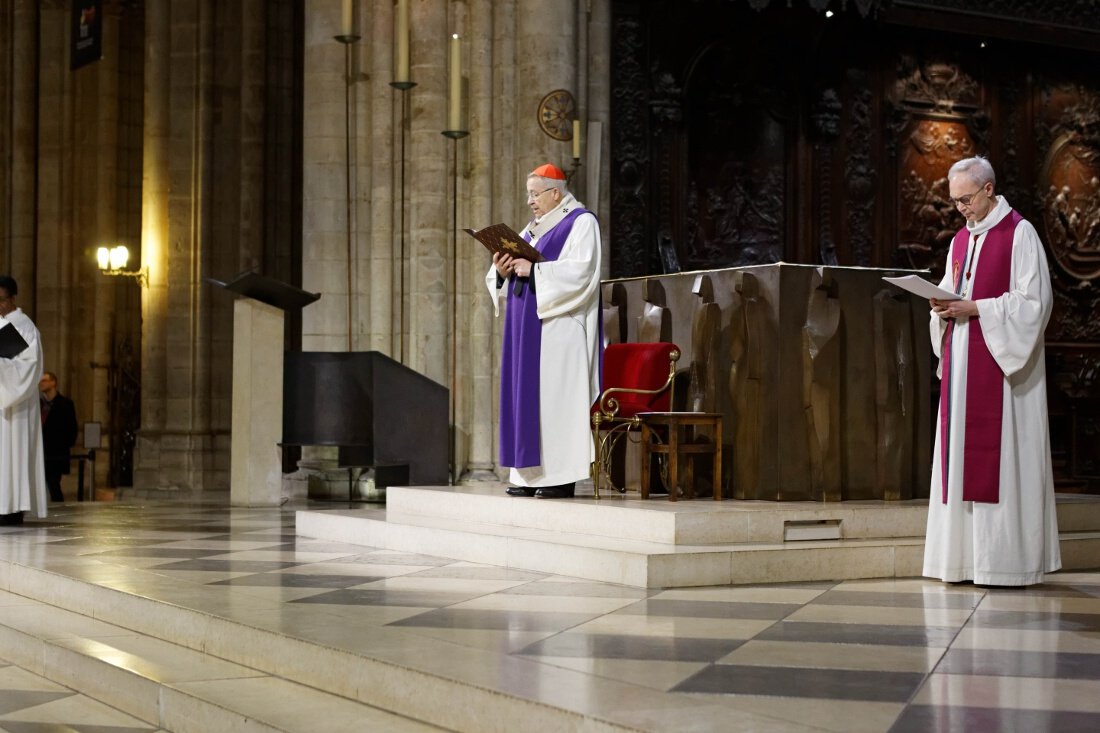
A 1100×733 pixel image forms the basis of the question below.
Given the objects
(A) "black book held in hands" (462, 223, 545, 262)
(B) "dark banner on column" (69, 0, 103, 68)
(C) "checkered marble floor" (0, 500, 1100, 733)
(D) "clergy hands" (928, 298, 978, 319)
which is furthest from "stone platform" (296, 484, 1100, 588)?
(B) "dark banner on column" (69, 0, 103, 68)

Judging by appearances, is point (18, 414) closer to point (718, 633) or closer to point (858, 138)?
point (718, 633)

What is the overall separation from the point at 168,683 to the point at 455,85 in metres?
6.59

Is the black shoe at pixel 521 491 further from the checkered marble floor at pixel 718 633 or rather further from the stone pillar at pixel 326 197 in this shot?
the stone pillar at pixel 326 197

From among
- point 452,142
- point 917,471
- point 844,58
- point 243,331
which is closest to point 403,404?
point 243,331

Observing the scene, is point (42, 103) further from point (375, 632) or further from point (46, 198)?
point (375, 632)

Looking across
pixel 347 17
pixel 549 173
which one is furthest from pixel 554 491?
pixel 347 17

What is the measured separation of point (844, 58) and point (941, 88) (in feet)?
3.96

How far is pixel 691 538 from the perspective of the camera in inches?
254

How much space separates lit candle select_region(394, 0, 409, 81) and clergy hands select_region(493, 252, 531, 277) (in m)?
3.27

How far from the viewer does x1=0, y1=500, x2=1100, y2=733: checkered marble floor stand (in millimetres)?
3781

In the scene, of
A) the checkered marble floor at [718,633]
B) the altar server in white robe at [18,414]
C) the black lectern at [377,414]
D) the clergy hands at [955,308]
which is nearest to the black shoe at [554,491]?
the checkered marble floor at [718,633]

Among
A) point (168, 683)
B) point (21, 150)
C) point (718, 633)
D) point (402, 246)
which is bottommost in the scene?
point (168, 683)

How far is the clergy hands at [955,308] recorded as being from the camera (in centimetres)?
632

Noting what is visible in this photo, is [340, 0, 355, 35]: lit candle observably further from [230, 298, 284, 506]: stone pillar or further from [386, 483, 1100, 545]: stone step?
[386, 483, 1100, 545]: stone step
